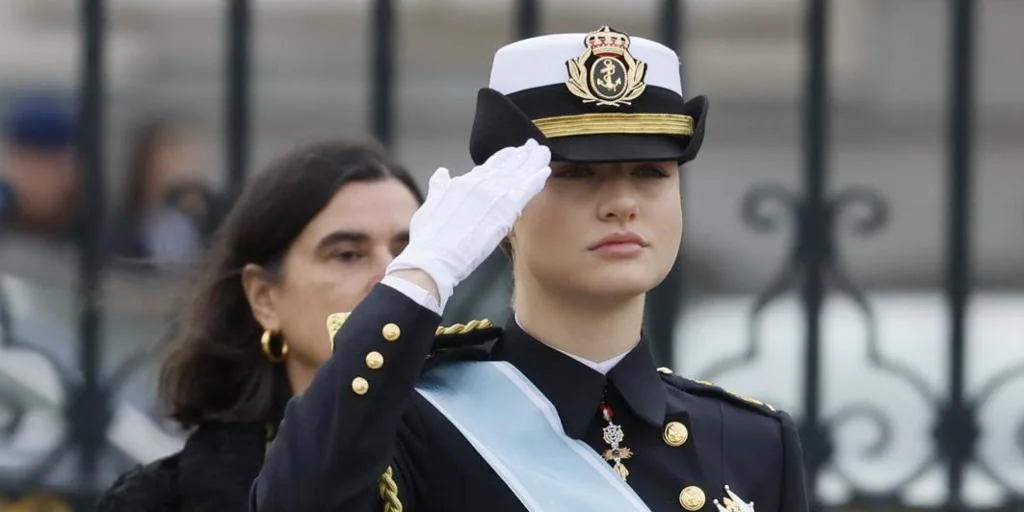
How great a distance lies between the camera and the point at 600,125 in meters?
2.12

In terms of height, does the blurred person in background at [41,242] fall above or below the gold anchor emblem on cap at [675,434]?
below

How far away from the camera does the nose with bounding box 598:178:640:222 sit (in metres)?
2.08

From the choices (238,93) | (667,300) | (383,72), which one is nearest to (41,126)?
(238,93)

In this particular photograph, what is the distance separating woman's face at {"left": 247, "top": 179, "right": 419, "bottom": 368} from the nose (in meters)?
0.98

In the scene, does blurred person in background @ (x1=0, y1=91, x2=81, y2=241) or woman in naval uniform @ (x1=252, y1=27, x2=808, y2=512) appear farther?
blurred person in background @ (x1=0, y1=91, x2=81, y2=241)

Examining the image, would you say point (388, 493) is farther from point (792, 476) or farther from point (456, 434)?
point (792, 476)

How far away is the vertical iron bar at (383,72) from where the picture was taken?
4.07 metres

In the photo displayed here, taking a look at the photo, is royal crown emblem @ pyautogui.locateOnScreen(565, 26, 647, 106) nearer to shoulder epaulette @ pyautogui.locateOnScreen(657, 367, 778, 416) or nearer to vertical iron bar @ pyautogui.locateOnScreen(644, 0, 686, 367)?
shoulder epaulette @ pyautogui.locateOnScreen(657, 367, 778, 416)

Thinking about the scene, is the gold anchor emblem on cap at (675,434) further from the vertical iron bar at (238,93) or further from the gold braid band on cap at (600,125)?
the vertical iron bar at (238,93)

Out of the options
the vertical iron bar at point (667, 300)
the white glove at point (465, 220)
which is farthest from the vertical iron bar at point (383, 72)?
the white glove at point (465, 220)

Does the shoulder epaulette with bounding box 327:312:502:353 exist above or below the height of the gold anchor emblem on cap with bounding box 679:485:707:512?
above

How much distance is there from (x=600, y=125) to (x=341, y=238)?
1018mm

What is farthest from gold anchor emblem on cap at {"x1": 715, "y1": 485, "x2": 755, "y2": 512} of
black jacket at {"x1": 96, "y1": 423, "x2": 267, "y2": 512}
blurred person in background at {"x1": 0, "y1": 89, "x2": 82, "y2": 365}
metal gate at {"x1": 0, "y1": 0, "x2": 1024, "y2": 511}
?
blurred person in background at {"x1": 0, "y1": 89, "x2": 82, "y2": 365}

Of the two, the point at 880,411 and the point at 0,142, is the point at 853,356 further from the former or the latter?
the point at 0,142
